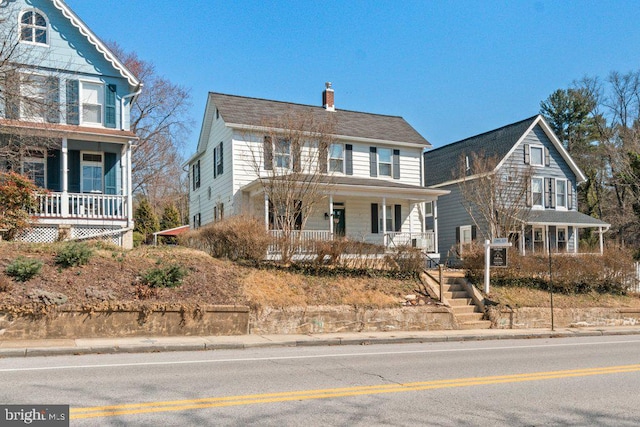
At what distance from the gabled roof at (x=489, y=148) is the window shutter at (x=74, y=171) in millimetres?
19105

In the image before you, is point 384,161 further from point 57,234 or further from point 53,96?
point 57,234

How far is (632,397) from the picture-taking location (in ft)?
26.5

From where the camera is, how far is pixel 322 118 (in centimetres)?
2709

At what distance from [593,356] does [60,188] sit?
63.6ft

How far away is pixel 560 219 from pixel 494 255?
52.3 feet

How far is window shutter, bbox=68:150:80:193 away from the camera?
2298 centimetres

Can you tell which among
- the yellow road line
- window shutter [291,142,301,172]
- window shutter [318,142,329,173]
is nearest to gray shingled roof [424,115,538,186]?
window shutter [318,142,329,173]

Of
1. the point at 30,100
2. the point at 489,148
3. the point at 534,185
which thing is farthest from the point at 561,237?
the point at 30,100

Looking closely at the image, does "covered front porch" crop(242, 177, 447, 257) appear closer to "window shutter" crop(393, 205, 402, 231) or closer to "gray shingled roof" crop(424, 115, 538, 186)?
"window shutter" crop(393, 205, 402, 231)

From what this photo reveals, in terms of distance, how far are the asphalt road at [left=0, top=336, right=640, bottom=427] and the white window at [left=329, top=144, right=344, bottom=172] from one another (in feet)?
52.1

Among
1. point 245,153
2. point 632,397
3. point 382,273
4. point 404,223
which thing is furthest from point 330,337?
point 404,223

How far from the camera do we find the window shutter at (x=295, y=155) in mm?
19844

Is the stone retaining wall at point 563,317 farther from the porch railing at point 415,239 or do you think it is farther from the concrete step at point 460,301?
the porch railing at point 415,239

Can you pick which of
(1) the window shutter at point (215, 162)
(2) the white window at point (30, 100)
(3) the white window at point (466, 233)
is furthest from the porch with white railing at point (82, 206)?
(3) the white window at point (466, 233)
